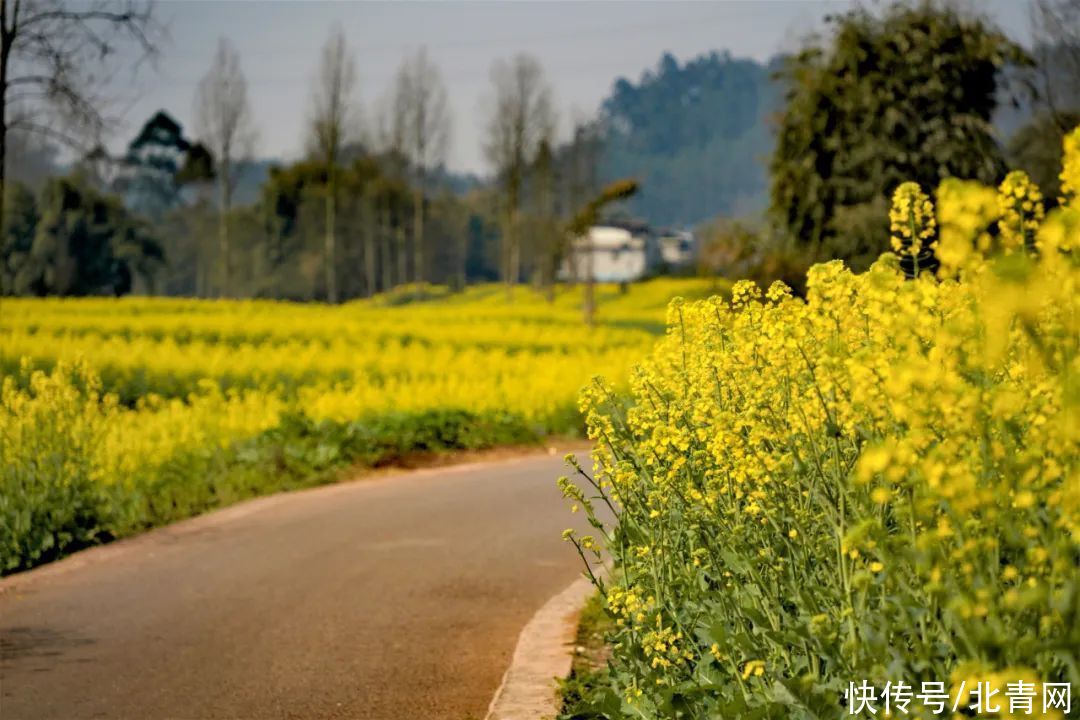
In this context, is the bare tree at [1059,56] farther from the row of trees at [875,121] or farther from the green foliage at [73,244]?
the green foliage at [73,244]

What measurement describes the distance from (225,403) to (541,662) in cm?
999

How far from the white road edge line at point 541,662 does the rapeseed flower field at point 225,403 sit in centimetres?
419

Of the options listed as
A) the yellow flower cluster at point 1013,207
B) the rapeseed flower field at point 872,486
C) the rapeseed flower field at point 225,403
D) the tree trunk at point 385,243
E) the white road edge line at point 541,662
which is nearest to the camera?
the rapeseed flower field at point 872,486

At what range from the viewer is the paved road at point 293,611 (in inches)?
277

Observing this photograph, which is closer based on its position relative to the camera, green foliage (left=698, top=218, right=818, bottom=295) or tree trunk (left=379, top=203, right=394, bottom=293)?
green foliage (left=698, top=218, right=818, bottom=295)

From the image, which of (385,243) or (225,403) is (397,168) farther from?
(225,403)

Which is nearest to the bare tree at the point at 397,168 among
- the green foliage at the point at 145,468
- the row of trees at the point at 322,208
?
the row of trees at the point at 322,208

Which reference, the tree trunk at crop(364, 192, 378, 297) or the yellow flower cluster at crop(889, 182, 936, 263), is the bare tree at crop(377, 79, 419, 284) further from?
the yellow flower cluster at crop(889, 182, 936, 263)

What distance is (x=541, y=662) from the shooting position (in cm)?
712

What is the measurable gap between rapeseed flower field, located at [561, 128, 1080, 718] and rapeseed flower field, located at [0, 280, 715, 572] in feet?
20.1

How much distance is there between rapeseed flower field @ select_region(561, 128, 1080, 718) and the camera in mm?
3170

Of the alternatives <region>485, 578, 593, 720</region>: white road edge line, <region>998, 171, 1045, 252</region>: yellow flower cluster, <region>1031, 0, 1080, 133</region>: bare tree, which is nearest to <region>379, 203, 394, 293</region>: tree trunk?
<region>1031, 0, 1080, 133</region>: bare tree

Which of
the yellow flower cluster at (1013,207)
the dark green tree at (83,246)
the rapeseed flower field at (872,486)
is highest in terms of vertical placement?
the dark green tree at (83,246)

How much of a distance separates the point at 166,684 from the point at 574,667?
6.71ft
